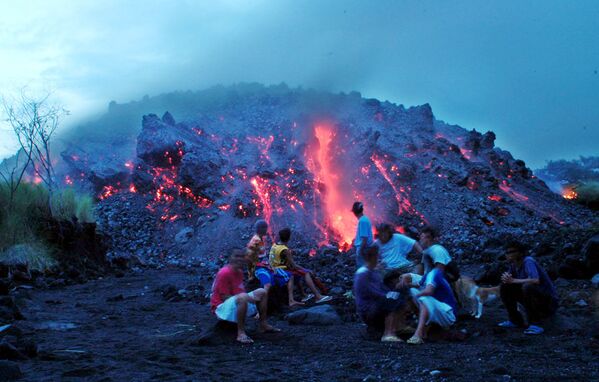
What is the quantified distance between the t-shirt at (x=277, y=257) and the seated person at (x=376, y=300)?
2909 millimetres

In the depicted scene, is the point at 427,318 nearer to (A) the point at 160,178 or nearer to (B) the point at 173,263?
(B) the point at 173,263

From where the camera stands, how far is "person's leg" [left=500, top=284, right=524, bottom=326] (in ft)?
21.9

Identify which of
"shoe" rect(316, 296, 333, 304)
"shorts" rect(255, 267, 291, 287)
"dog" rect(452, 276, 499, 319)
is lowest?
"shoe" rect(316, 296, 333, 304)

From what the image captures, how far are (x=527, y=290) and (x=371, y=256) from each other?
2.14m

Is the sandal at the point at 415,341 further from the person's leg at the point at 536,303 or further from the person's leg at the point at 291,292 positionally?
the person's leg at the point at 291,292

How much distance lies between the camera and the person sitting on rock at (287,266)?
9.39m

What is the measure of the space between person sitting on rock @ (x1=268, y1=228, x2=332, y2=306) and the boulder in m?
1.04

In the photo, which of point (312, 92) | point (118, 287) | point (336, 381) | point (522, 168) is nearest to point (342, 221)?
point (118, 287)

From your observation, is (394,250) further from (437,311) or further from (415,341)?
(415,341)

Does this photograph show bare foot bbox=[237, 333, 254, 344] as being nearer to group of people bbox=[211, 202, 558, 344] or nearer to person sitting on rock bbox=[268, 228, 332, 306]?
group of people bbox=[211, 202, 558, 344]

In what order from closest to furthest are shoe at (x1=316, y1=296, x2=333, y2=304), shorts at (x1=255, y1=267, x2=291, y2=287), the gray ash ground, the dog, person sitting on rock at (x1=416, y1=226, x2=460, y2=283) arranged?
the gray ash ground, person sitting on rock at (x1=416, y1=226, x2=460, y2=283), the dog, shorts at (x1=255, y1=267, x2=291, y2=287), shoe at (x1=316, y1=296, x2=333, y2=304)

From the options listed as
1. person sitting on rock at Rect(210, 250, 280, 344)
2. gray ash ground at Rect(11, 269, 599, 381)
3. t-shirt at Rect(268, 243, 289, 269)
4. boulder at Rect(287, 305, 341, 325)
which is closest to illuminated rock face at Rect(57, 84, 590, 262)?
t-shirt at Rect(268, 243, 289, 269)

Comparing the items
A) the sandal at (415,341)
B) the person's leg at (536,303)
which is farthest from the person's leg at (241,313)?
the person's leg at (536,303)

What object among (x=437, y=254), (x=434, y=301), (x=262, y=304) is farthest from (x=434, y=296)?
(x=262, y=304)
